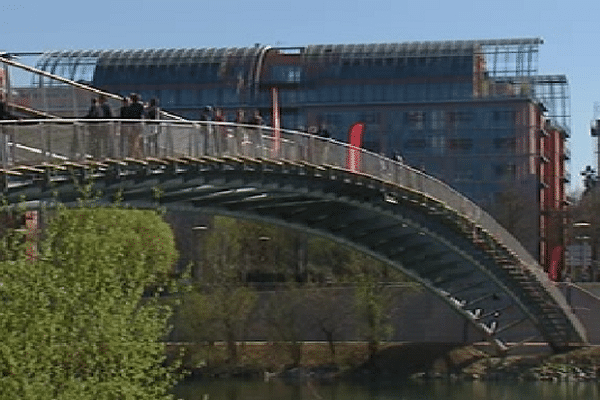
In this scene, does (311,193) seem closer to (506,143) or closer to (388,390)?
(388,390)

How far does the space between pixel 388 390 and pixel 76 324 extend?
3741 centimetres

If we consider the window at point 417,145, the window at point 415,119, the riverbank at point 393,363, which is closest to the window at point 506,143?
the window at point 417,145

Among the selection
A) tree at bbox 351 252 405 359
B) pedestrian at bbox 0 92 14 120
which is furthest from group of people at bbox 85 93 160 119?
tree at bbox 351 252 405 359

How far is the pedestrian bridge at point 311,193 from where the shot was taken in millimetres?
27688

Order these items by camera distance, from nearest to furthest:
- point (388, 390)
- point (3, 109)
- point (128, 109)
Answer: point (3, 109), point (128, 109), point (388, 390)

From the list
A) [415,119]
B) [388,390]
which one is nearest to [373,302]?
[388,390]

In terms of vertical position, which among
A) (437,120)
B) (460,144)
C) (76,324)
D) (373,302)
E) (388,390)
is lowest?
(388,390)

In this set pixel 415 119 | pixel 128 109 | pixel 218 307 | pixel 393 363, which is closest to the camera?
pixel 128 109

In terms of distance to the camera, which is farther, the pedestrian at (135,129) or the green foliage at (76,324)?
the pedestrian at (135,129)

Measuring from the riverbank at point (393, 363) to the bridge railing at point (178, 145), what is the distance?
1302 cm

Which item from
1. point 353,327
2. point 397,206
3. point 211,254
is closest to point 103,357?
point 397,206

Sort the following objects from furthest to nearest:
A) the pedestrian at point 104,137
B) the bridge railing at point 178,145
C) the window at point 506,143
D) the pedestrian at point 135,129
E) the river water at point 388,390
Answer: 1. the window at point 506,143
2. the river water at point 388,390
3. the pedestrian at point 135,129
4. the pedestrian at point 104,137
5. the bridge railing at point 178,145

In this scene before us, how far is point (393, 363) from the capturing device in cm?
6009

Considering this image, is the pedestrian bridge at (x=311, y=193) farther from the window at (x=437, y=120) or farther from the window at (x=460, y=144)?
the window at (x=437, y=120)
